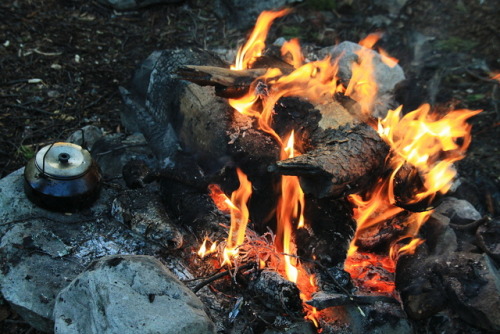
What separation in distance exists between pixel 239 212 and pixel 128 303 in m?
1.50

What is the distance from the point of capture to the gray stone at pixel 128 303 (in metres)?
2.44

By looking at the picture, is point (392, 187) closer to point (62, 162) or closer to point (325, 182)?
point (325, 182)

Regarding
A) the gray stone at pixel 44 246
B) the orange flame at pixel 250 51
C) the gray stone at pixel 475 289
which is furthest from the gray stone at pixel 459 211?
the gray stone at pixel 44 246

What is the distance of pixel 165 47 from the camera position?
655 centimetres

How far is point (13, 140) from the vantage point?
487cm

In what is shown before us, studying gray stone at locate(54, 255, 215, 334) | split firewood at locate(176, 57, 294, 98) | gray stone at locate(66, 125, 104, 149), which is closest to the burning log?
gray stone at locate(54, 255, 215, 334)

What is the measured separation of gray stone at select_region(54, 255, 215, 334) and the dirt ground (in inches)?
97.9

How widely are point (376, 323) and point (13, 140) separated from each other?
4155 millimetres

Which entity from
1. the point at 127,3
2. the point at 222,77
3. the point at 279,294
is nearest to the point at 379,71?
the point at 222,77

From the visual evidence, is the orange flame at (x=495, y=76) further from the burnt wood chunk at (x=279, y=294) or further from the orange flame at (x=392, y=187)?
the burnt wood chunk at (x=279, y=294)

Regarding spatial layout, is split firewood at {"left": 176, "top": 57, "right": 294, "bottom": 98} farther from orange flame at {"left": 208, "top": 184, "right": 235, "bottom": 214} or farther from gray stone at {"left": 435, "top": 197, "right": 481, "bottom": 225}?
gray stone at {"left": 435, "top": 197, "right": 481, "bottom": 225}

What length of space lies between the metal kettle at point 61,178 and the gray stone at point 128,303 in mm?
1092

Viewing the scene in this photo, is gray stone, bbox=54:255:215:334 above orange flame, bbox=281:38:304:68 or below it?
below

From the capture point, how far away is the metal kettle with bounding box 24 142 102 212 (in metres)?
3.61
